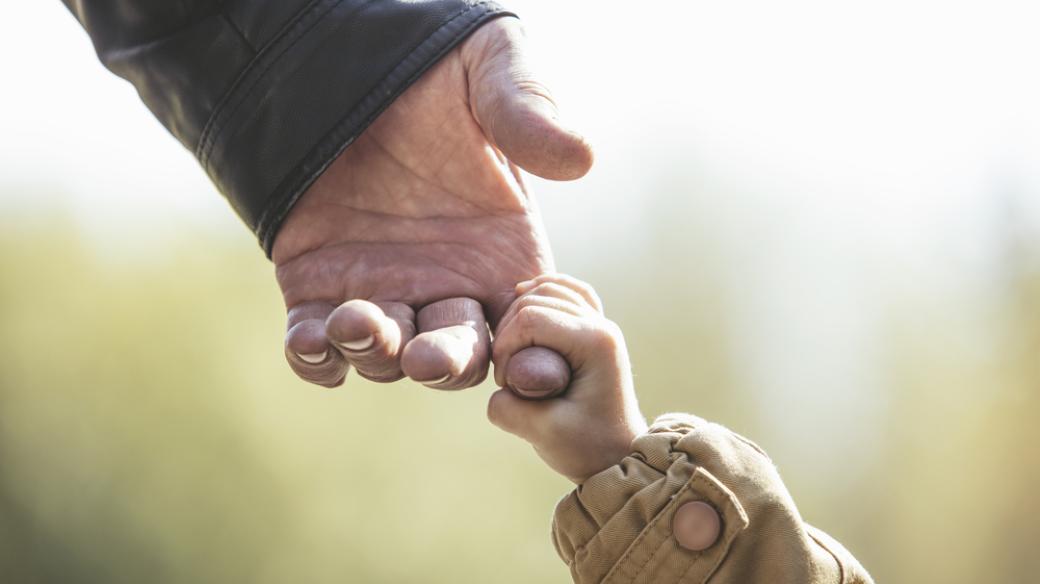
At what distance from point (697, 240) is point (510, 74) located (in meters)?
3.11

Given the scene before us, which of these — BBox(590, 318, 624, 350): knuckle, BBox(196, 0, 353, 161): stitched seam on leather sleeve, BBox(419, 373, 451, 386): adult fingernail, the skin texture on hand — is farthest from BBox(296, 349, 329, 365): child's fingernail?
BBox(196, 0, 353, 161): stitched seam on leather sleeve

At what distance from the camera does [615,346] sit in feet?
2.79

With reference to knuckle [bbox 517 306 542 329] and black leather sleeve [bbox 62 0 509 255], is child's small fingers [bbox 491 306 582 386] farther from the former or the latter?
black leather sleeve [bbox 62 0 509 255]

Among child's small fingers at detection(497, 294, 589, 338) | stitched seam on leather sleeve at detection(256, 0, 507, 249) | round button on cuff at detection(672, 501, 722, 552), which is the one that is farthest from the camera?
stitched seam on leather sleeve at detection(256, 0, 507, 249)

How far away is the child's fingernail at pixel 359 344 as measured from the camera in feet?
2.59

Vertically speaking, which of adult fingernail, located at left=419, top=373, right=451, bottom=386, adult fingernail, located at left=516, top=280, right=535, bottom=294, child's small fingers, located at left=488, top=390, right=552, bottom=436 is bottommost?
child's small fingers, located at left=488, top=390, right=552, bottom=436

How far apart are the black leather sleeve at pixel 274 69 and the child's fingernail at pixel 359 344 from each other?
11.5 inches

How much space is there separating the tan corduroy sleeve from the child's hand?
3 cm

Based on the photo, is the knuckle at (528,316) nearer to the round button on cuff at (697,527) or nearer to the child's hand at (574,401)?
the child's hand at (574,401)

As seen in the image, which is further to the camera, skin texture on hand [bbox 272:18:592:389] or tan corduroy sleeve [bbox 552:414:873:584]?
skin texture on hand [bbox 272:18:592:389]

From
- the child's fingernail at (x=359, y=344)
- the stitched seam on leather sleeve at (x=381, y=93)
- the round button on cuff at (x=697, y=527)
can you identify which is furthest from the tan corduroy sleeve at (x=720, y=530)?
the stitched seam on leather sleeve at (x=381, y=93)

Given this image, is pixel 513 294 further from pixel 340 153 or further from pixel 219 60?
pixel 219 60

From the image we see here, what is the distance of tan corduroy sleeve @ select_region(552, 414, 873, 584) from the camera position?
769 mm

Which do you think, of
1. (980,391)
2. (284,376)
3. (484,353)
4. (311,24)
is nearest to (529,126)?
(484,353)
